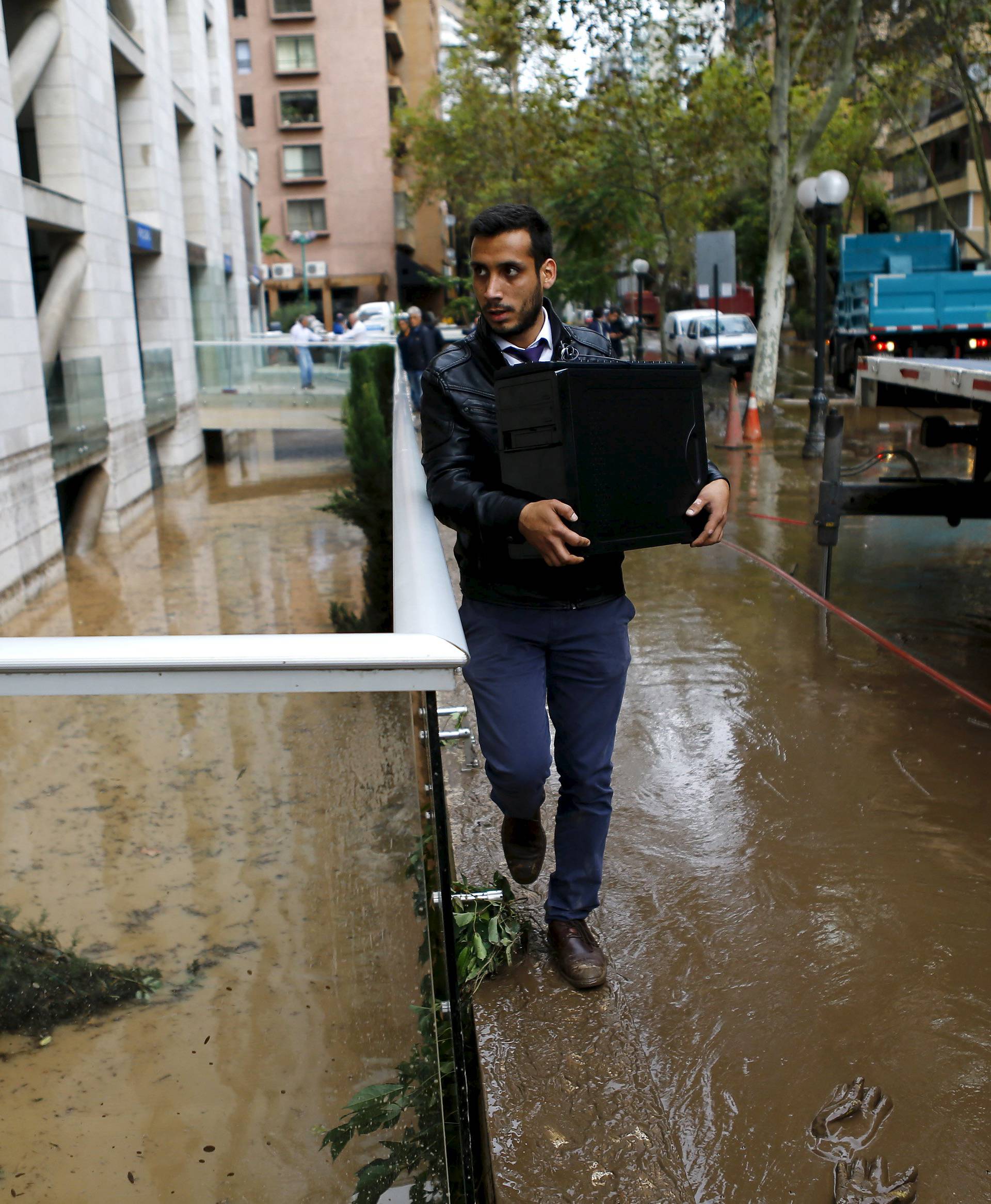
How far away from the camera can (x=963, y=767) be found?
4891mm

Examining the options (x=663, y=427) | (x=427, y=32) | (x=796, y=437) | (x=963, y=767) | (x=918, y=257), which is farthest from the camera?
(x=427, y=32)

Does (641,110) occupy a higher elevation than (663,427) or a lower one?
higher

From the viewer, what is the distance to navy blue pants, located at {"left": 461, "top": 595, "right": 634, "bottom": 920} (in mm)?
3037

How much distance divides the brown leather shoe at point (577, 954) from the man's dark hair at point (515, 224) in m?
1.72

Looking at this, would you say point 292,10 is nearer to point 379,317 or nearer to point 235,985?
point 379,317

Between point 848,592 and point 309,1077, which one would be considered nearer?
point 309,1077

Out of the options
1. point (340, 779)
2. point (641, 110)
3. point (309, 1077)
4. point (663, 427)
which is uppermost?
point (641, 110)

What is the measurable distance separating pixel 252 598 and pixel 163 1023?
47.0 ft

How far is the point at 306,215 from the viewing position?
61719mm

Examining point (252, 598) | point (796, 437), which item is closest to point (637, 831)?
point (252, 598)

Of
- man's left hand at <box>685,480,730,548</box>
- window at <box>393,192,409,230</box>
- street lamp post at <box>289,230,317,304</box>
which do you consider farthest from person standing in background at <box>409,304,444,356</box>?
window at <box>393,192,409,230</box>

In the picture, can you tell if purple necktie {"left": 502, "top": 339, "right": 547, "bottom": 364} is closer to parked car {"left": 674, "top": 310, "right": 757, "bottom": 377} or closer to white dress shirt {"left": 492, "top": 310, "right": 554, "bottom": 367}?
white dress shirt {"left": 492, "top": 310, "right": 554, "bottom": 367}

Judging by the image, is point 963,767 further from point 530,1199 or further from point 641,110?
point 641,110

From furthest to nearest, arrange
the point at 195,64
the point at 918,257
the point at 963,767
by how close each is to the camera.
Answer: the point at 195,64 → the point at 918,257 → the point at 963,767
